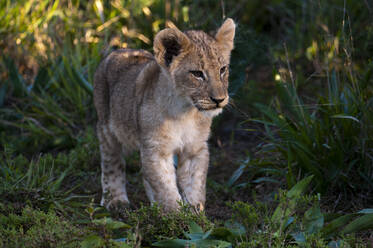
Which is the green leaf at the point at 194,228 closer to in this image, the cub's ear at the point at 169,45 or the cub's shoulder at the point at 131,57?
the cub's ear at the point at 169,45

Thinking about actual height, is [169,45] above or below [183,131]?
above

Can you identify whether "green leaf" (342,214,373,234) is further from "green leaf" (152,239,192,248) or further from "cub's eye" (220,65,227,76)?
"cub's eye" (220,65,227,76)

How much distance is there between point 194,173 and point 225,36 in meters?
1.10

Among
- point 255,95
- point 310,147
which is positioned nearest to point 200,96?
point 310,147

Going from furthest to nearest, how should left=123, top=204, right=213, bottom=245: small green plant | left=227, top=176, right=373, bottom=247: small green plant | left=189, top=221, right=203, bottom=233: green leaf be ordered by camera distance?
left=123, top=204, right=213, bottom=245: small green plant, left=189, top=221, right=203, bottom=233: green leaf, left=227, top=176, right=373, bottom=247: small green plant

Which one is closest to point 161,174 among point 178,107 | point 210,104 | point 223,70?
point 178,107

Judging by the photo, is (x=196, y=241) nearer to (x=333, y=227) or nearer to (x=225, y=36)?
(x=333, y=227)

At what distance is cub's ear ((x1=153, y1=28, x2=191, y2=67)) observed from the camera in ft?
12.1

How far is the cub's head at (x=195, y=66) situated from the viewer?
364cm

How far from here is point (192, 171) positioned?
4.04 m

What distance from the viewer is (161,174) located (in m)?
3.86

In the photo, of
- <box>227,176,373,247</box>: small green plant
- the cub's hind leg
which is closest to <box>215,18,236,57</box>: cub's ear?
<box>227,176,373,247</box>: small green plant

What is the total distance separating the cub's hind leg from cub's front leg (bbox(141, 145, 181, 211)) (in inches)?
33.2

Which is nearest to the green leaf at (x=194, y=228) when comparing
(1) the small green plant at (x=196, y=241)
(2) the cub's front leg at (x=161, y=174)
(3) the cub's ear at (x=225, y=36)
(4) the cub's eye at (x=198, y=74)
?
(1) the small green plant at (x=196, y=241)
